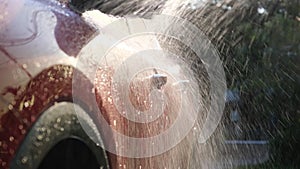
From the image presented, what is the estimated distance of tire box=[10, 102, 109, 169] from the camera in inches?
59.2

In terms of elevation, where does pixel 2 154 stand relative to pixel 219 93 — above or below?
above

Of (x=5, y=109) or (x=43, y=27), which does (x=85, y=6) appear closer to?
(x=43, y=27)

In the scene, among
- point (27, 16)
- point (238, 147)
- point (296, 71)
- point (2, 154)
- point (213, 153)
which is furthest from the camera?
point (296, 71)

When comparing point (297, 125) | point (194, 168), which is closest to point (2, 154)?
point (194, 168)

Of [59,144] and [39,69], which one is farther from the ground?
[39,69]

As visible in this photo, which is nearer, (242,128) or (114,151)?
(114,151)

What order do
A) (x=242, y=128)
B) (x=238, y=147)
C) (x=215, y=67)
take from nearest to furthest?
(x=215, y=67)
(x=238, y=147)
(x=242, y=128)

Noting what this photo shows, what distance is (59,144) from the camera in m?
1.54

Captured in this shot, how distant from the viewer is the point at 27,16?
5.27ft

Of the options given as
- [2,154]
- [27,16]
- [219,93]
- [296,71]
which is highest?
[27,16]

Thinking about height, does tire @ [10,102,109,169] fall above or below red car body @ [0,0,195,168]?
below

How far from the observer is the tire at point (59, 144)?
59.2 inches

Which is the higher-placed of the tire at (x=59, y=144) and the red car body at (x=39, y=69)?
the red car body at (x=39, y=69)

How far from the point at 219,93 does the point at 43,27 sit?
2.11 meters
